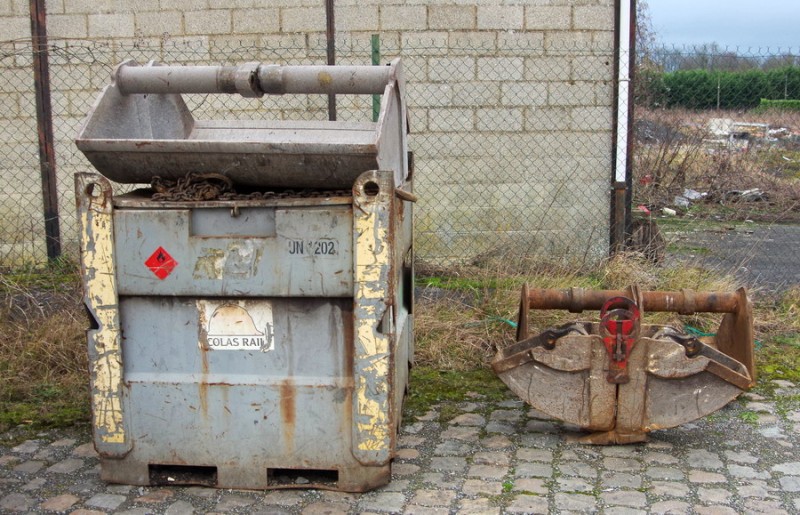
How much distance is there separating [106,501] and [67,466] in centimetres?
50

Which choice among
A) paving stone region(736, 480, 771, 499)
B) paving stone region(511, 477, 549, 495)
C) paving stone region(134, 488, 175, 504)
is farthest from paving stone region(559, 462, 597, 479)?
paving stone region(134, 488, 175, 504)

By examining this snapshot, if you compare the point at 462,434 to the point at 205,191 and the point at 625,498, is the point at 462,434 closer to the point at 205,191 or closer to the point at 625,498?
the point at 625,498

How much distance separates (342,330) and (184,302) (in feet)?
2.18

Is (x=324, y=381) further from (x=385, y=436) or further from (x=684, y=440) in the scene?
(x=684, y=440)

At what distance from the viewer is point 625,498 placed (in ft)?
11.7

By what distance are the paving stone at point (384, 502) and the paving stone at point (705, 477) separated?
4.26ft

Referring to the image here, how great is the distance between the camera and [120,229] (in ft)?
11.3

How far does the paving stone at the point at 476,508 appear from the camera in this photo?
3.46 metres

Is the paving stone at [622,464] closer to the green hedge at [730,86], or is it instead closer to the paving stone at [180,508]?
the paving stone at [180,508]

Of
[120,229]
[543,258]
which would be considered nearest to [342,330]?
[120,229]

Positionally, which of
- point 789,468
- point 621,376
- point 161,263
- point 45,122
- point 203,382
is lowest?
point 789,468

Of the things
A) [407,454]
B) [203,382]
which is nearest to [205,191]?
[203,382]

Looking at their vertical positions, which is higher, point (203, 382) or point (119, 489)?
point (203, 382)

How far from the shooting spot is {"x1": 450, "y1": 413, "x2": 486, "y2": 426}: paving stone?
446 cm
